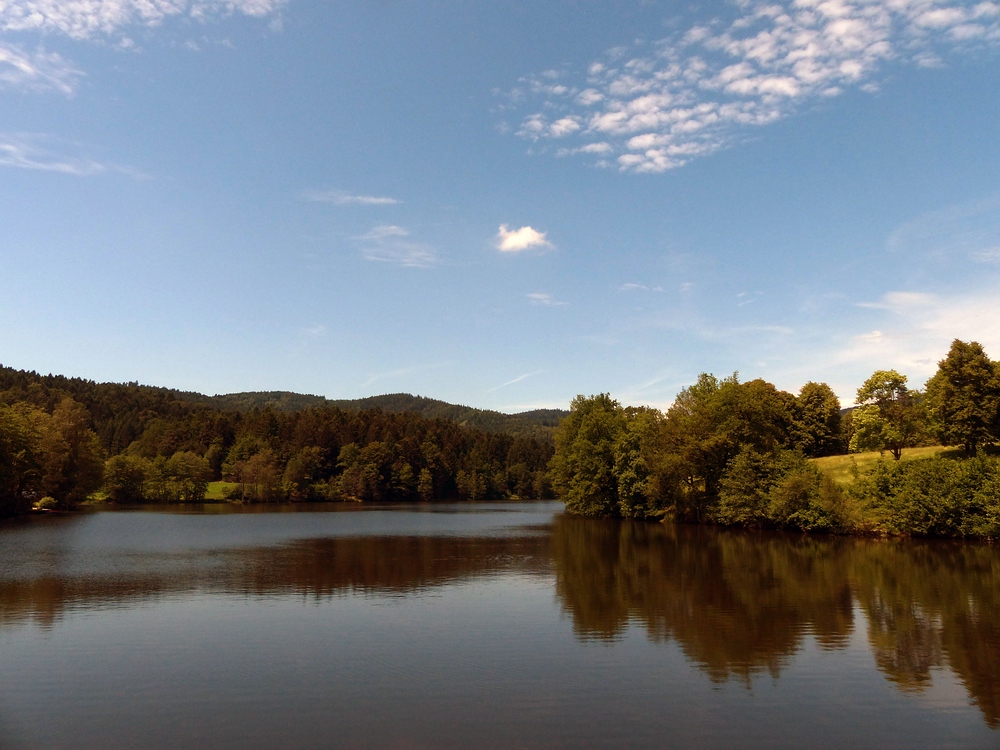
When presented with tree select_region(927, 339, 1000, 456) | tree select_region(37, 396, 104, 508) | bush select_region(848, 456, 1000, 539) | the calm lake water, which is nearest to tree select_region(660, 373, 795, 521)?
bush select_region(848, 456, 1000, 539)

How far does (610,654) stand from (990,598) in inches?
675

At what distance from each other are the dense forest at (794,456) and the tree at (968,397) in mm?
86

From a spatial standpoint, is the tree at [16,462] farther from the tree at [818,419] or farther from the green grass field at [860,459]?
the tree at [818,419]

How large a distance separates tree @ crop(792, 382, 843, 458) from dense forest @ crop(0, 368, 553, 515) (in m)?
89.8

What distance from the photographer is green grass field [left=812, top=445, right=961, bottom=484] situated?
56.2 m

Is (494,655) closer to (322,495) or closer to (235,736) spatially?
(235,736)

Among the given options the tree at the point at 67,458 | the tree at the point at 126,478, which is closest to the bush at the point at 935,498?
the tree at the point at 67,458

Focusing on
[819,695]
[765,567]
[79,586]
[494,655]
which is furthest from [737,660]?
[79,586]

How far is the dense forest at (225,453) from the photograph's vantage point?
3356 inches

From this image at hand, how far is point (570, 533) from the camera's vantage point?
197 ft

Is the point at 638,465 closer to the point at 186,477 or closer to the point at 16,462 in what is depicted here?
the point at 16,462

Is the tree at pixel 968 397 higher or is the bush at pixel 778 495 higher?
the tree at pixel 968 397

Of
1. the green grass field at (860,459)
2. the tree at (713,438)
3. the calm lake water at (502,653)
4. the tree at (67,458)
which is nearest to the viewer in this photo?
the calm lake water at (502,653)

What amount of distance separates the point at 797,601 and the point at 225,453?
5410 inches
